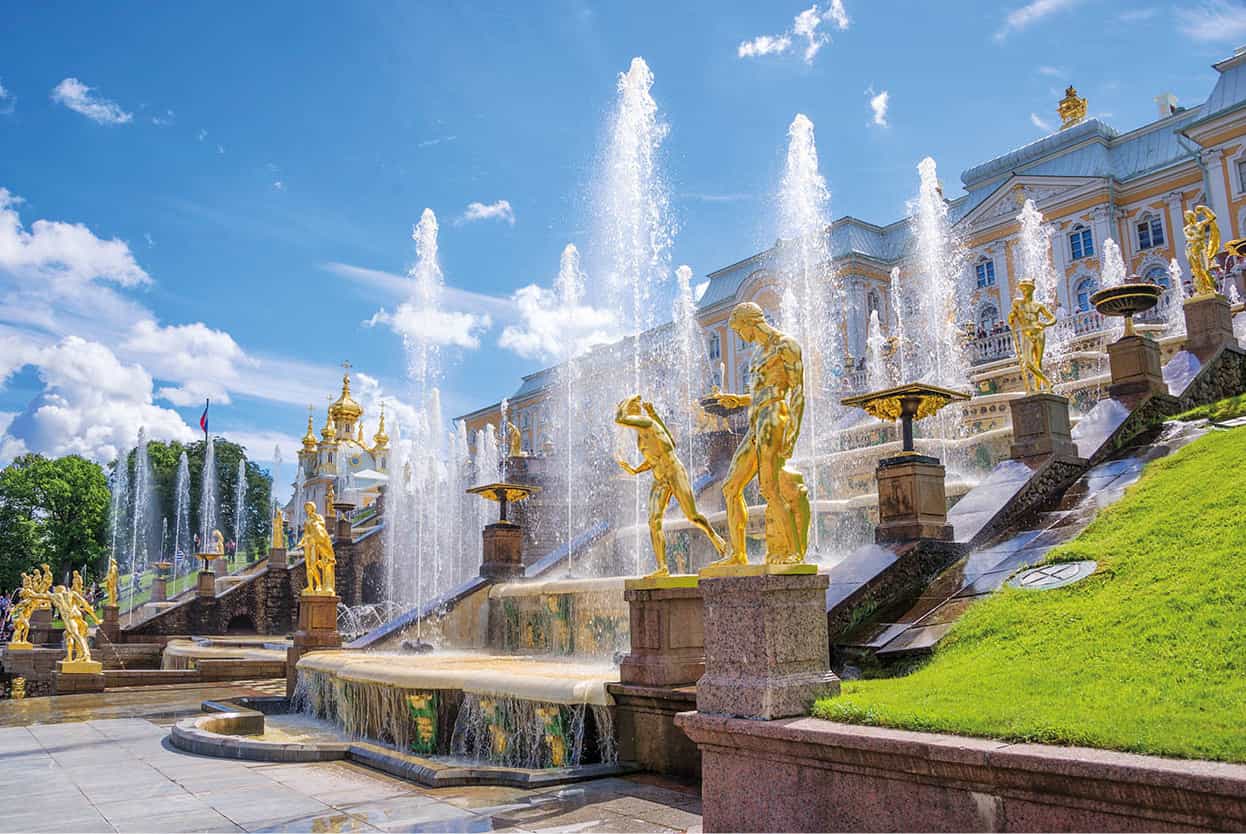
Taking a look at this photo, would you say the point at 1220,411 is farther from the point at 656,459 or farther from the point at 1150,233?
the point at 1150,233

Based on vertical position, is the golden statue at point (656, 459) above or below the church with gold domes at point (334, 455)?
below

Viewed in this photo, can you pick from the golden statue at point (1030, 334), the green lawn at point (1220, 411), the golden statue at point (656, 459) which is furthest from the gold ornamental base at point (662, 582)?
the green lawn at point (1220, 411)

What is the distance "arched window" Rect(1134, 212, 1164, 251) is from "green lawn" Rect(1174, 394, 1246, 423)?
36.3m

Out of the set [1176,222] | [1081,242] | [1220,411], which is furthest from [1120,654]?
[1081,242]

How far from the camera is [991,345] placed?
3475cm

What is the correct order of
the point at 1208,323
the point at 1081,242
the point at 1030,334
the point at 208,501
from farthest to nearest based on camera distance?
1. the point at 208,501
2. the point at 1081,242
3. the point at 1208,323
4. the point at 1030,334

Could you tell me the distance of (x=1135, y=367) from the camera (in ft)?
40.1

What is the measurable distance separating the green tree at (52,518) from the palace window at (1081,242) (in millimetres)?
59817

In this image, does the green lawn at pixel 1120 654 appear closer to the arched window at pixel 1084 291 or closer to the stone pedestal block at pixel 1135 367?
the stone pedestal block at pixel 1135 367

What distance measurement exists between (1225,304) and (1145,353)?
103 inches

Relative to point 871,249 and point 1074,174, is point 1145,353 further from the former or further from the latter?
point 871,249

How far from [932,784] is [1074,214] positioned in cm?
4719

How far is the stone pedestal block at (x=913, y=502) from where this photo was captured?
9562 mm

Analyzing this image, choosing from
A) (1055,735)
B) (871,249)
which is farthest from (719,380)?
(1055,735)
